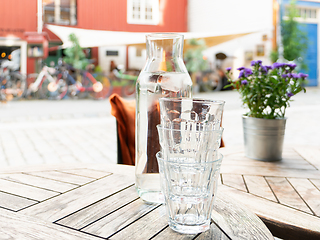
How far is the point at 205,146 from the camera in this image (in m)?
0.47

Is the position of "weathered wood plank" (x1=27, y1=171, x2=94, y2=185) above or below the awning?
below

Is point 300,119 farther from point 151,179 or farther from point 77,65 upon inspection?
point 77,65

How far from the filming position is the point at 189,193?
0.47 meters

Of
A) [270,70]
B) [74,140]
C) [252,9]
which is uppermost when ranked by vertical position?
[252,9]

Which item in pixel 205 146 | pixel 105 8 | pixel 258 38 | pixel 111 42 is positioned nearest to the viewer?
pixel 205 146

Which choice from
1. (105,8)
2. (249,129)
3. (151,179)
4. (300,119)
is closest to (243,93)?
(249,129)

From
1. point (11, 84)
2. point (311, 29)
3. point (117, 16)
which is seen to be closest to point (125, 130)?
point (117, 16)

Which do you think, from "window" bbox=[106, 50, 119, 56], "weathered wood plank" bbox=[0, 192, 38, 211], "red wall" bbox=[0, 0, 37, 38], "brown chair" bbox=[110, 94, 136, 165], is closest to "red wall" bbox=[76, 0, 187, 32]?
"red wall" bbox=[0, 0, 37, 38]

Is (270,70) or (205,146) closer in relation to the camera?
(205,146)

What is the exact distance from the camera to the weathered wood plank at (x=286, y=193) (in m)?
0.66

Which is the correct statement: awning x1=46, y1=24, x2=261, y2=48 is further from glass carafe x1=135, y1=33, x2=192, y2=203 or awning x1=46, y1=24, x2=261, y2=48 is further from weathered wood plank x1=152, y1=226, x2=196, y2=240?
weathered wood plank x1=152, y1=226, x2=196, y2=240

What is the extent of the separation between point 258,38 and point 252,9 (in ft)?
7.08

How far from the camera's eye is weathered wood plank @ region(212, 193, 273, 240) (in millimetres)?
475

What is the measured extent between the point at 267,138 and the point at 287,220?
441 millimetres
